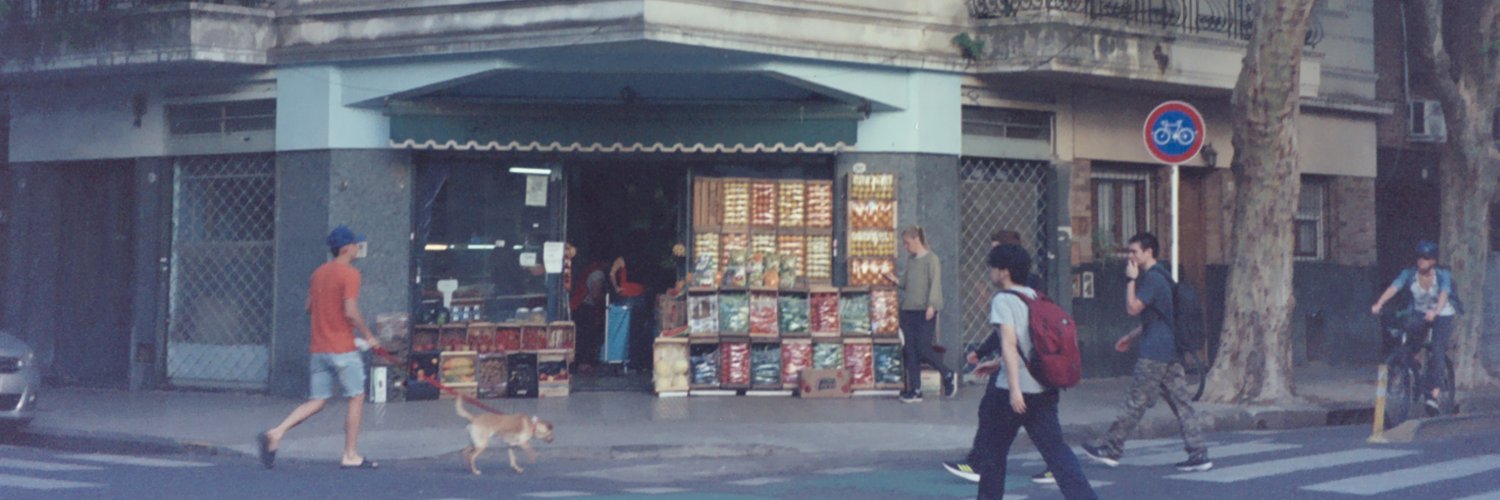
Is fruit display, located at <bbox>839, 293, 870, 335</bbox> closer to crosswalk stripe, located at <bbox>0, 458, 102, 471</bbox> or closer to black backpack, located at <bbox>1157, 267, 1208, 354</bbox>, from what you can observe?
black backpack, located at <bbox>1157, 267, 1208, 354</bbox>

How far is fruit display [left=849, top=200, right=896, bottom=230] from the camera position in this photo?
17.1 m

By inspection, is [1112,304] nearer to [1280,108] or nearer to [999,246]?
[1280,108]

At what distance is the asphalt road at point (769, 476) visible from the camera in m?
10.3

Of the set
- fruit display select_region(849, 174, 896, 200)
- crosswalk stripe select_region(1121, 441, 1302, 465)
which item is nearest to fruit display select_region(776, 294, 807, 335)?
fruit display select_region(849, 174, 896, 200)

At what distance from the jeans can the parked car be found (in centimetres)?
868

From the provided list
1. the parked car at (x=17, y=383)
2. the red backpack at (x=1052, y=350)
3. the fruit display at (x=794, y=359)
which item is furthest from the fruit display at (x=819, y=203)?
the red backpack at (x=1052, y=350)

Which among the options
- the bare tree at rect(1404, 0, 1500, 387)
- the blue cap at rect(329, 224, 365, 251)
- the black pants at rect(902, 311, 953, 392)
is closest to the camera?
the blue cap at rect(329, 224, 365, 251)

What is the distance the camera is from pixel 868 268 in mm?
17281

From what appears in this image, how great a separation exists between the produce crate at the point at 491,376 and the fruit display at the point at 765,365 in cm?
251

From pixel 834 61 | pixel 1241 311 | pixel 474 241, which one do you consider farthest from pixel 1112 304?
pixel 474 241

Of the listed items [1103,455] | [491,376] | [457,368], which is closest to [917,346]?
[491,376]

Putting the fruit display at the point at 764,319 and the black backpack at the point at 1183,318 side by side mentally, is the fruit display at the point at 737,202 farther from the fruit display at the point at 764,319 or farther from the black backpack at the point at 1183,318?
the black backpack at the point at 1183,318

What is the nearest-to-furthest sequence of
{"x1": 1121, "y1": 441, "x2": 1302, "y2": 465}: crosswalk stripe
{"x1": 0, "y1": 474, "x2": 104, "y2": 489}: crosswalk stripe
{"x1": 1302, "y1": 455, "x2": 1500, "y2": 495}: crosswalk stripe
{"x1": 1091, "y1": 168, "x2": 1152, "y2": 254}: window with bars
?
{"x1": 0, "y1": 474, "x2": 104, "y2": 489}: crosswalk stripe → {"x1": 1302, "y1": 455, "x2": 1500, "y2": 495}: crosswalk stripe → {"x1": 1121, "y1": 441, "x2": 1302, "y2": 465}: crosswalk stripe → {"x1": 1091, "y1": 168, "x2": 1152, "y2": 254}: window with bars

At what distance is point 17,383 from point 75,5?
5.43 metres
